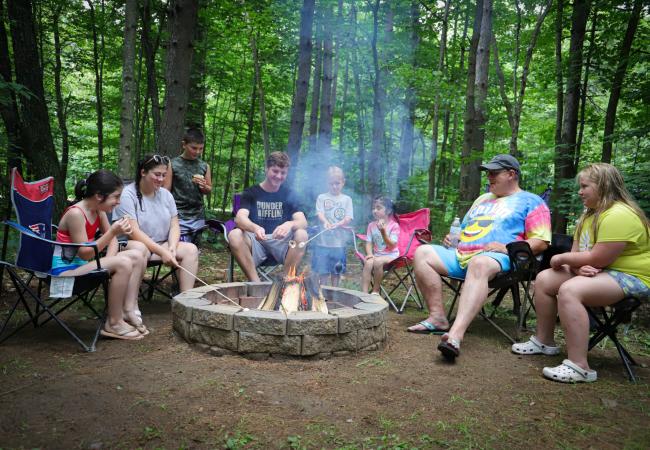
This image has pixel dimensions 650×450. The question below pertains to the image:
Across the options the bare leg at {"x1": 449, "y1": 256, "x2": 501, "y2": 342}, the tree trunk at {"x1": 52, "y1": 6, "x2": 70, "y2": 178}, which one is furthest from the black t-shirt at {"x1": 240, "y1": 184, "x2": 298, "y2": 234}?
the tree trunk at {"x1": 52, "y1": 6, "x2": 70, "y2": 178}

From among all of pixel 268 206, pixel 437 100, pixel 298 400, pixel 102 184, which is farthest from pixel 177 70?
pixel 437 100

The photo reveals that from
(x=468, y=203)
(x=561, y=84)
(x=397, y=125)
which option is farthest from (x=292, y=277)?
(x=397, y=125)

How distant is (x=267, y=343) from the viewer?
248cm

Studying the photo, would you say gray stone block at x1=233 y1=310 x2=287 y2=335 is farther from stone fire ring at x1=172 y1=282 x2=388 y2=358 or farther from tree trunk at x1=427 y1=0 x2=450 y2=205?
tree trunk at x1=427 y1=0 x2=450 y2=205

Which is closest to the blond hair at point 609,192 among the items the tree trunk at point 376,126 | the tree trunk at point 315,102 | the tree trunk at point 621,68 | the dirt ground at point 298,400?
the dirt ground at point 298,400

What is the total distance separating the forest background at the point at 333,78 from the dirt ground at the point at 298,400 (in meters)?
2.45

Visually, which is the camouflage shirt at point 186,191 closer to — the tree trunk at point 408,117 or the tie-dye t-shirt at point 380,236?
the tie-dye t-shirt at point 380,236

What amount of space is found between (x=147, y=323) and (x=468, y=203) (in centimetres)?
491

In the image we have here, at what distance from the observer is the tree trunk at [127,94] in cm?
538

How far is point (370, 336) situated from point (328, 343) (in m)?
0.32

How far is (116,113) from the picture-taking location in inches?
477

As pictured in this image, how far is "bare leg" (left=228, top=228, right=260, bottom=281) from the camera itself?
141 inches

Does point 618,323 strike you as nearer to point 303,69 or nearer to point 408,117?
point 303,69

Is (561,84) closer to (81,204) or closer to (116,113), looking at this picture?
(81,204)
